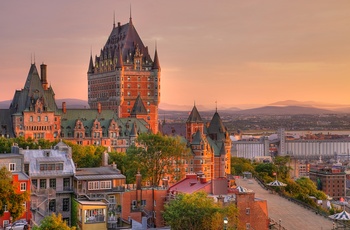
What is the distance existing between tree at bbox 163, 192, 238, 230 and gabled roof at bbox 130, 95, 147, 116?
376ft

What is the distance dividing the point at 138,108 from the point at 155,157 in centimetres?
7498

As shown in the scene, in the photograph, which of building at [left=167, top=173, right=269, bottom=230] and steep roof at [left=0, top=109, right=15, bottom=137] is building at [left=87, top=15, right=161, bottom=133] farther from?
building at [left=167, top=173, right=269, bottom=230]

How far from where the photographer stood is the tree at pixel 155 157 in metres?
106

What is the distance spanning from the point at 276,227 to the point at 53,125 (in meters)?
86.1

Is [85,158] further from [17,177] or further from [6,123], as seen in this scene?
[6,123]

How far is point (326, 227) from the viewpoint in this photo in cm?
8462

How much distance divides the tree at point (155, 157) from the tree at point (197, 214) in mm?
36308

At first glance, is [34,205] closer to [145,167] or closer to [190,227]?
[190,227]

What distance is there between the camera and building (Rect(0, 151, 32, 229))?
219 ft

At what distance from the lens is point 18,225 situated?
65.3 meters

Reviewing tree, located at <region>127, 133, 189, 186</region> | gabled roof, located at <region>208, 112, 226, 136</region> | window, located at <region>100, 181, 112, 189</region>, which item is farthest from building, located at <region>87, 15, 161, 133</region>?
window, located at <region>100, 181, 112, 189</region>

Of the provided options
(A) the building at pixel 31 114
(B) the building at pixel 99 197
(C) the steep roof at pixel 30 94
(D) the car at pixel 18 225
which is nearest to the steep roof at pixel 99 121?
(A) the building at pixel 31 114

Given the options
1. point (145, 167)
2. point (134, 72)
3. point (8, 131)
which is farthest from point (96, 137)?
point (145, 167)

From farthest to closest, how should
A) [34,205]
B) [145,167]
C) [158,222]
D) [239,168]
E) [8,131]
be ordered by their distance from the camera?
[239,168] < [8,131] < [145,167] < [158,222] < [34,205]
